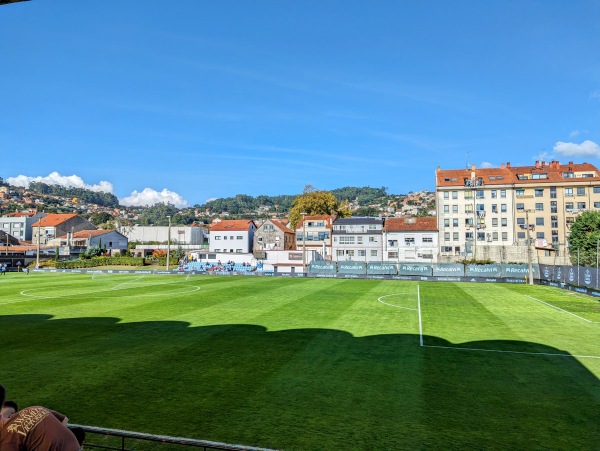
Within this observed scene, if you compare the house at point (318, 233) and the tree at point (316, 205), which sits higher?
the tree at point (316, 205)

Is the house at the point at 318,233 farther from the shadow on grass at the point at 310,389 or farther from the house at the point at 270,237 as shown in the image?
the shadow on grass at the point at 310,389

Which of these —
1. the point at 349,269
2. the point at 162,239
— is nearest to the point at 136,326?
the point at 349,269

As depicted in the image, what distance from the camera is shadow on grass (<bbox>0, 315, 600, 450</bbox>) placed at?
8.66 m

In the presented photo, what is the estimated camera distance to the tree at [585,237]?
61.1 m

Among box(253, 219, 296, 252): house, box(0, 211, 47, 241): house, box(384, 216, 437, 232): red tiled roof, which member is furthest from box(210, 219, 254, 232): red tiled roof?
box(0, 211, 47, 241): house

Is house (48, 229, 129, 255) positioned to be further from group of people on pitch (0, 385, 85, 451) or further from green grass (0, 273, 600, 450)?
group of people on pitch (0, 385, 85, 451)

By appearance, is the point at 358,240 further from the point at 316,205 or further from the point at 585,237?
the point at 585,237

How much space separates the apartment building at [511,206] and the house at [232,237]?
43063 millimetres

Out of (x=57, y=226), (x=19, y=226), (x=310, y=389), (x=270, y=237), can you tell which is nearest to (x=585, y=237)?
(x=270, y=237)

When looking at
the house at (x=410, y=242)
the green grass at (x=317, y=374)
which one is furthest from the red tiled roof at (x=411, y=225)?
the green grass at (x=317, y=374)

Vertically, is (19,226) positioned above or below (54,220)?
below

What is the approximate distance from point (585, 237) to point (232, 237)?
226ft

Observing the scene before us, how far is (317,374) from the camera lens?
12617 mm

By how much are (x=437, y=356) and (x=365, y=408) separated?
5889mm
